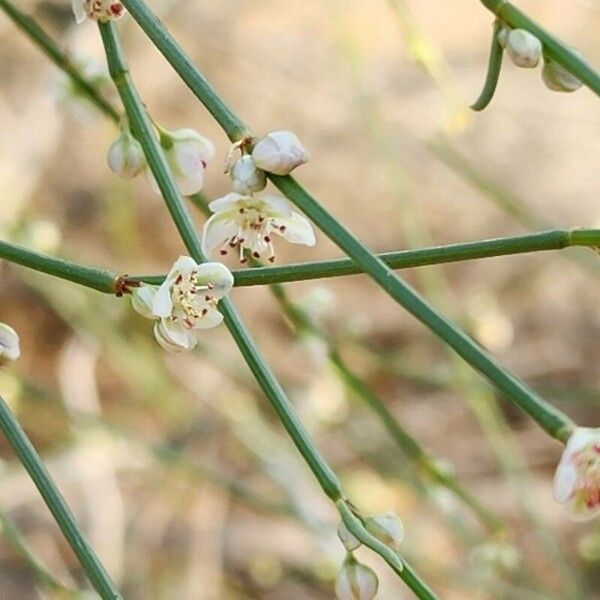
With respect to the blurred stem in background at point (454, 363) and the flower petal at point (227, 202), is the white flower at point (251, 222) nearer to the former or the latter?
the flower petal at point (227, 202)

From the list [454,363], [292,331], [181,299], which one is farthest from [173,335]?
[292,331]

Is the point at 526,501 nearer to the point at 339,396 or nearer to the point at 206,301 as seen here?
the point at 339,396

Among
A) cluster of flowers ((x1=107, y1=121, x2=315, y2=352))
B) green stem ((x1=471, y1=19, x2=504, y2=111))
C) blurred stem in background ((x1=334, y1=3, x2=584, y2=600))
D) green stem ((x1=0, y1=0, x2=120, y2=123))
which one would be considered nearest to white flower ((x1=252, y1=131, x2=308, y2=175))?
cluster of flowers ((x1=107, y1=121, x2=315, y2=352))

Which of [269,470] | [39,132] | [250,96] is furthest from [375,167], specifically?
[269,470]

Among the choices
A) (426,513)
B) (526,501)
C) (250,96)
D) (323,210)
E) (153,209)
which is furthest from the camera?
(250,96)

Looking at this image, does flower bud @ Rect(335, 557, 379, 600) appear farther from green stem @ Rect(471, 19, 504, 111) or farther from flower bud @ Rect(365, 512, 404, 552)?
green stem @ Rect(471, 19, 504, 111)

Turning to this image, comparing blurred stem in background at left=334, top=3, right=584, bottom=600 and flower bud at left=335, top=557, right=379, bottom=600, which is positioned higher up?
blurred stem in background at left=334, top=3, right=584, bottom=600

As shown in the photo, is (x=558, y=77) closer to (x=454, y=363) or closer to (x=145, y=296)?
(x=145, y=296)
